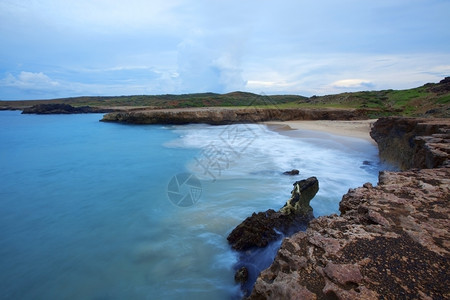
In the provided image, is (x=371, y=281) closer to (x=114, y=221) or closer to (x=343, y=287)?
(x=343, y=287)

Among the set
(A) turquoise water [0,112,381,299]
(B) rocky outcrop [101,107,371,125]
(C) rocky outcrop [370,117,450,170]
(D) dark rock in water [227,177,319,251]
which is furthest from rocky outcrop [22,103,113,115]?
(D) dark rock in water [227,177,319,251]

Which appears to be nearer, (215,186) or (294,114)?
(215,186)

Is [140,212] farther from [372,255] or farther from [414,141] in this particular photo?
[414,141]

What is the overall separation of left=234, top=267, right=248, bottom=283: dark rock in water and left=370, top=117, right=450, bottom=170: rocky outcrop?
4007mm

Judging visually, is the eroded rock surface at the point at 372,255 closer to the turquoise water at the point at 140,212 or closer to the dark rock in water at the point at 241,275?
the dark rock in water at the point at 241,275

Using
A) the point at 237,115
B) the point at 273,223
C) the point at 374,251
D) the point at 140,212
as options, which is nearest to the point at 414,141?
the point at 273,223

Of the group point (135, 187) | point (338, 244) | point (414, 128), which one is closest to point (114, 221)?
point (135, 187)

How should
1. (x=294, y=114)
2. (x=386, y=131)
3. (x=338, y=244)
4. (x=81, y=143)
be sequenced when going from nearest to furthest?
(x=338, y=244), (x=386, y=131), (x=81, y=143), (x=294, y=114)

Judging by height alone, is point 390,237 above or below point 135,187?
above

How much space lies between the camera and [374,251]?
2.27m

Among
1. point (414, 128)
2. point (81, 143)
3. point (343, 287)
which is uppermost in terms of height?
point (414, 128)

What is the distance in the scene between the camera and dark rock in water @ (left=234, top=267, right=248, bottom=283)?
408 centimetres

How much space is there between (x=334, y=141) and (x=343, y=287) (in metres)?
14.0

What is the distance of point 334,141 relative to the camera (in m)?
14.7
